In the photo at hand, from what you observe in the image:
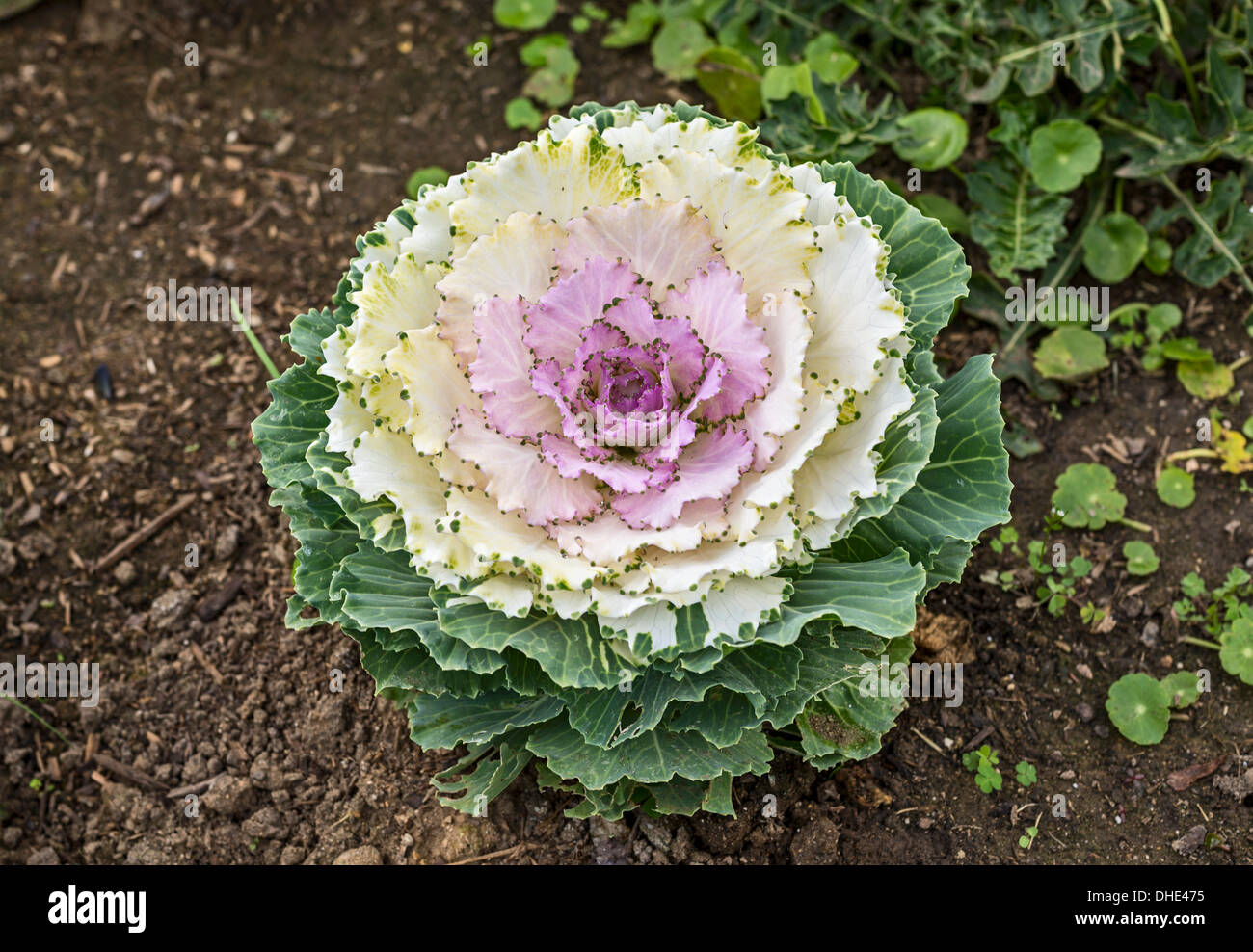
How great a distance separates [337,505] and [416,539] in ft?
1.70

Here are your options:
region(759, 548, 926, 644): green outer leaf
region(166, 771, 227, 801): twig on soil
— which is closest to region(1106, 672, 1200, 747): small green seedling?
region(759, 548, 926, 644): green outer leaf

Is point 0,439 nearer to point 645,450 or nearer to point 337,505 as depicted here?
point 337,505

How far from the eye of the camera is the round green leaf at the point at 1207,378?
4.23 metres

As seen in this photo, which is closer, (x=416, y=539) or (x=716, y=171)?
(x=416, y=539)

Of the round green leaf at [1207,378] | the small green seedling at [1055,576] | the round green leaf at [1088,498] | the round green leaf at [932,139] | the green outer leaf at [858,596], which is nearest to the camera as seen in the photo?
the green outer leaf at [858,596]

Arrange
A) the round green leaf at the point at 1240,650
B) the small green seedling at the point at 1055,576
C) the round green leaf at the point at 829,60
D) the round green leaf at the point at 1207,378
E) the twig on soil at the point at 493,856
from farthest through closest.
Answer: the round green leaf at the point at 829,60 → the round green leaf at the point at 1207,378 → the small green seedling at the point at 1055,576 → the round green leaf at the point at 1240,650 → the twig on soil at the point at 493,856

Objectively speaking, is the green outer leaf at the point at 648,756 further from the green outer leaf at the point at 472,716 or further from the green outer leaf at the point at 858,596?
the green outer leaf at the point at 858,596

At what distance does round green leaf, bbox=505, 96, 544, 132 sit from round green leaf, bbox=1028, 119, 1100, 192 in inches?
79.5

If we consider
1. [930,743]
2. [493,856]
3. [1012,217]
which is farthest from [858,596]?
[1012,217]

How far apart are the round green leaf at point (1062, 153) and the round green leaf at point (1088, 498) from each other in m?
1.08

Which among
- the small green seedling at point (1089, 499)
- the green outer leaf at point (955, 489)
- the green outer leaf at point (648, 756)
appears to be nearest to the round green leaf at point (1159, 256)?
the small green seedling at point (1089, 499)

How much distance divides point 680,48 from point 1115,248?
78.2 inches

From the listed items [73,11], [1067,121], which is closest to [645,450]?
[1067,121]

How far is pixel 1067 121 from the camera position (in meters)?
4.28
